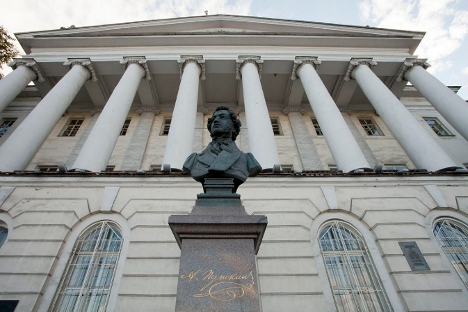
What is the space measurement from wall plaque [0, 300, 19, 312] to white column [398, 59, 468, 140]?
18.8 m

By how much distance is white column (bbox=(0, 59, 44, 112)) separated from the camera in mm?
14359

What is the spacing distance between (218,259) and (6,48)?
25.2 m

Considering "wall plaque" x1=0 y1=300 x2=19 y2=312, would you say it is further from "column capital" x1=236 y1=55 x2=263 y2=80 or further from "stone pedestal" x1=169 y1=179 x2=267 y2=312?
"column capital" x1=236 y1=55 x2=263 y2=80

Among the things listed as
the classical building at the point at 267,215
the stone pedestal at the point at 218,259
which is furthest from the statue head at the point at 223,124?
the classical building at the point at 267,215

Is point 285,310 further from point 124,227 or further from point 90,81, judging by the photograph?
point 90,81

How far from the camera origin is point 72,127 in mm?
20000

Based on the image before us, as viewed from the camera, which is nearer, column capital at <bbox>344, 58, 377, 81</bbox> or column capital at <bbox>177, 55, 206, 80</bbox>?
column capital at <bbox>177, 55, 206, 80</bbox>

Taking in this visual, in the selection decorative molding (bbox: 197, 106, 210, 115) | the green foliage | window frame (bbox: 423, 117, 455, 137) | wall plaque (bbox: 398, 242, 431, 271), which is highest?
the green foliage

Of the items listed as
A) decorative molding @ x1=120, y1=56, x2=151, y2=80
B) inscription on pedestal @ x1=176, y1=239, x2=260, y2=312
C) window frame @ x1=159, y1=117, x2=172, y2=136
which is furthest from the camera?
window frame @ x1=159, y1=117, x2=172, y2=136

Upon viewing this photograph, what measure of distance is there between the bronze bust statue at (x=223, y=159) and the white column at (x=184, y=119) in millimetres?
5197

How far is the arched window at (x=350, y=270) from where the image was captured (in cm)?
655

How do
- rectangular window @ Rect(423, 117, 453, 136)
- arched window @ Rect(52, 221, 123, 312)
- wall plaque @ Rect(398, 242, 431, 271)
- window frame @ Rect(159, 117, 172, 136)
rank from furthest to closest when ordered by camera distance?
rectangular window @ Rect(423, 117, 453, 136), window frame @ Rect(159, 117, 172, 136), wall plaque @ Rect(398, 242, 431, 271), arched window @ Rect(52, 221, 123, 312)

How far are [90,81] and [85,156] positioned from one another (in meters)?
10.7

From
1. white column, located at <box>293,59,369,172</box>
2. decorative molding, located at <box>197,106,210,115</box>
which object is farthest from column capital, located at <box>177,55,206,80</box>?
white column, located at <box>293,59,369,172</box>
